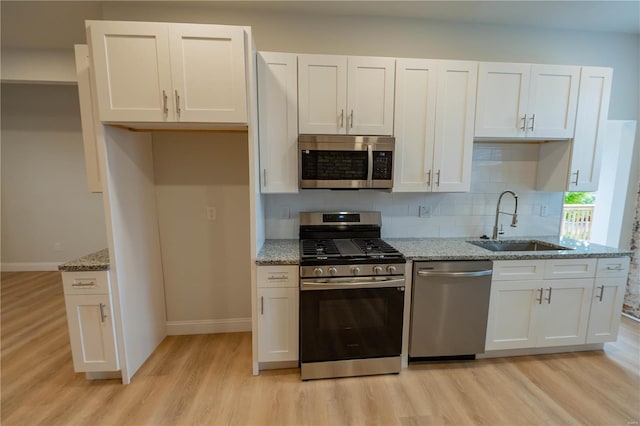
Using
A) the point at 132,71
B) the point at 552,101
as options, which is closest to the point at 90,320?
the point at 132,71

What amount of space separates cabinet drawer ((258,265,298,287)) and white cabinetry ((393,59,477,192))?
114cm

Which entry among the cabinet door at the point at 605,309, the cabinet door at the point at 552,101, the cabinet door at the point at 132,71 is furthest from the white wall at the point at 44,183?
the cabinet door at the point at 605,309

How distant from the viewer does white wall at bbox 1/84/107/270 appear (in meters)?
4.05

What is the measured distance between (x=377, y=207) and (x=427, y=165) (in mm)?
610

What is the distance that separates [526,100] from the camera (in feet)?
7.91

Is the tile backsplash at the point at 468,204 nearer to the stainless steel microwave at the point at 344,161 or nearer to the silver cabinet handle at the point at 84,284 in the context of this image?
the stainless steel microwave at the point at 344,161

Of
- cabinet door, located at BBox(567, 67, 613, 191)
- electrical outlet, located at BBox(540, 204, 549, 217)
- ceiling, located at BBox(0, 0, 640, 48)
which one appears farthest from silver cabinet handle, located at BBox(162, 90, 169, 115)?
electrical outlet, located at BBox(540, 204, 549, 217)

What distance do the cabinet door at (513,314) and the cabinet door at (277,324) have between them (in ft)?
5.31

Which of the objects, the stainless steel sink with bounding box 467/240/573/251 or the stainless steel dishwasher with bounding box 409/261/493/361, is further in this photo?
the stainless steel sink with bounding box 467/240/573/251

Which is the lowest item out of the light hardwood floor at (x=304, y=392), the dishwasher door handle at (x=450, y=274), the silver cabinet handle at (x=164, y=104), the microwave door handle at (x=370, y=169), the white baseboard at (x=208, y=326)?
the light hardwood floor at (x=304, y=392)

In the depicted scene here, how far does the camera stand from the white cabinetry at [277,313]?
208cm

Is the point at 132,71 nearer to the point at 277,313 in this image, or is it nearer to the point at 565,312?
the point at 277,313

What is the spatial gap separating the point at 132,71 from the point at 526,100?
308 cm

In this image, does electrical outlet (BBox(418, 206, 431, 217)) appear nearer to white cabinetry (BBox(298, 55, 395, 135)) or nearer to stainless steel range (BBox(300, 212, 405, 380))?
stainless steel range (BBox(300, 212, 405, 380))
